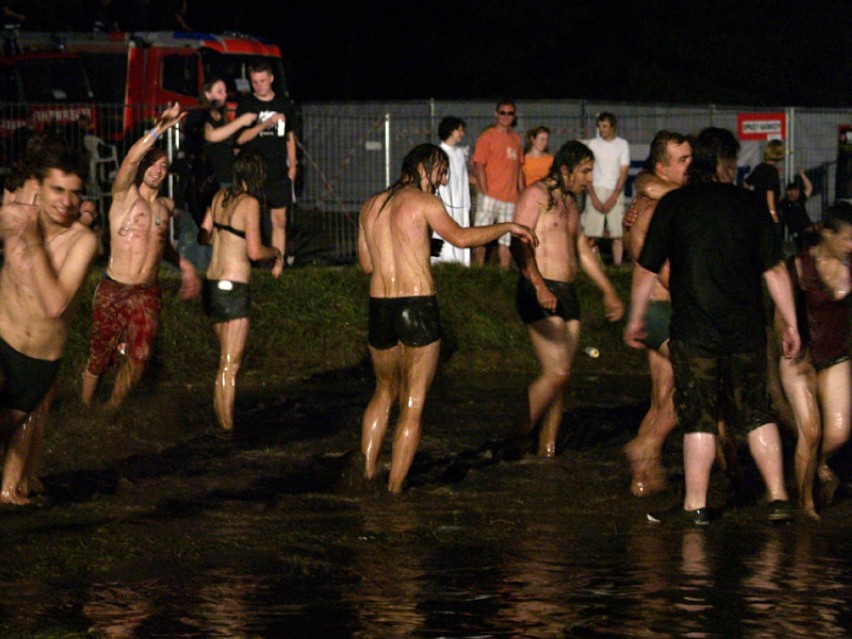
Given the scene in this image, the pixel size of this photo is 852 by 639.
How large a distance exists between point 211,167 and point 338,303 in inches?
69.5

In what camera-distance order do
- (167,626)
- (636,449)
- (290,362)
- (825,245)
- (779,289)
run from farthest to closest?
(290,362), (636,449), (825,245), (779,289), (167,626)

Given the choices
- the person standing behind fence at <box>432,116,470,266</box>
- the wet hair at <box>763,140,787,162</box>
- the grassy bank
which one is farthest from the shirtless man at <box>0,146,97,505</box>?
the wet hair at <box>763,140,787,162</box>

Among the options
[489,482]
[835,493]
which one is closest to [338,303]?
[489,482]

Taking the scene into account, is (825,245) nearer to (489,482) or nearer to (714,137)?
(714,137)

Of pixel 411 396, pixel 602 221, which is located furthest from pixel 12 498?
pixel 602 221

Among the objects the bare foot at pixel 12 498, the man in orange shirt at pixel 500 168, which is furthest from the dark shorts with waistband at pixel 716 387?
the man in orange shirt at pixel 500 168

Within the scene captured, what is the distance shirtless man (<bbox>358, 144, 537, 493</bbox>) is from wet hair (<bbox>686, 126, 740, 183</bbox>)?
108 cm

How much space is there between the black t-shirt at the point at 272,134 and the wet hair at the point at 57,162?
25.0 feet

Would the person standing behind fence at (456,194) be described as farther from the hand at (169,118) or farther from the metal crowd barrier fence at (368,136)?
the hand at (169,118)

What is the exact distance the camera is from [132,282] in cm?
1116

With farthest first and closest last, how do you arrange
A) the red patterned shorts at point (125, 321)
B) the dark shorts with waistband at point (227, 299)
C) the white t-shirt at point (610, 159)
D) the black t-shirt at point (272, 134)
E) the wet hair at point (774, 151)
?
the wet hair at point (774, 151), the white t-shirt at point (610, 159), the black t-shirt at point (272, 134), the dark shorts with waistband at point (227, 299), the red patterned shorts at point (125, 321)

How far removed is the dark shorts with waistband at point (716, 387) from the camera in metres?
8.59

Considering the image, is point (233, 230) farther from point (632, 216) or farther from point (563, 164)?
point (632, 216)

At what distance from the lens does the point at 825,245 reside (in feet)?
29.8
